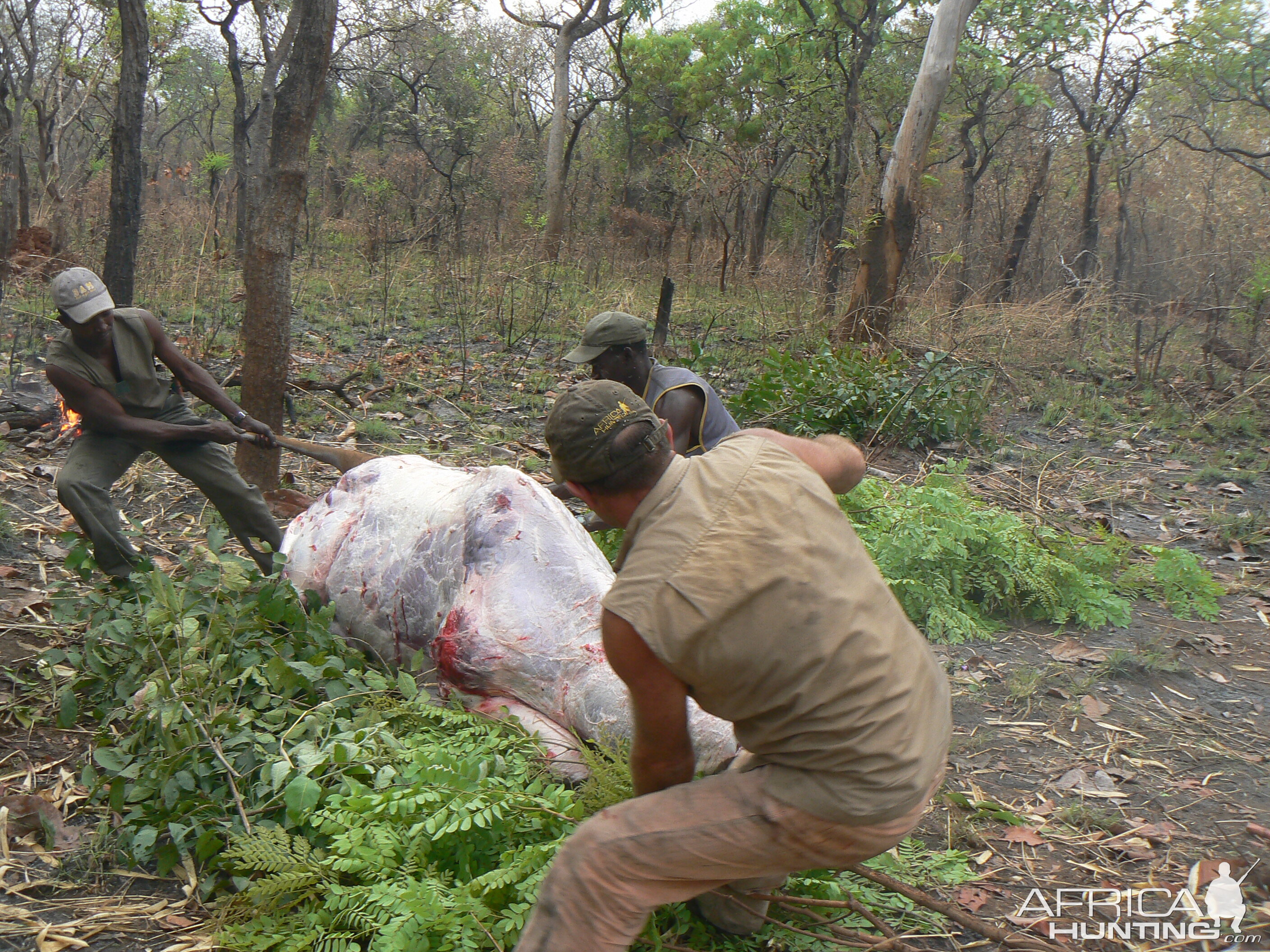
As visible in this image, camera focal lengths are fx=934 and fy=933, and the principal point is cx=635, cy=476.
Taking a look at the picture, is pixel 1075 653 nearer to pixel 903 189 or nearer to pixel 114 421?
pixel 114 421

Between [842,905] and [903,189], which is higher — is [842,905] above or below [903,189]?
below

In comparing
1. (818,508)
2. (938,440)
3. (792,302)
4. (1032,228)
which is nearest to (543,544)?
(818,508)

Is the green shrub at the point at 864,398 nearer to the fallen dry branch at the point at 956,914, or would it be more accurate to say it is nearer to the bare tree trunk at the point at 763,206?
the fallen dry branch at the point at 956,914

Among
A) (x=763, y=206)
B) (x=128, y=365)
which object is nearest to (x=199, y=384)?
(x=128, y=365)

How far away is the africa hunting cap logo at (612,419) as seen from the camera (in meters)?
1.78

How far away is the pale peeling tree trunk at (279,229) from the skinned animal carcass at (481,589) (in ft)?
4.89

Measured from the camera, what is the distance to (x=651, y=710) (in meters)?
1.78

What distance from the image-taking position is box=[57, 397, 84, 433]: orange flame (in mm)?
4189

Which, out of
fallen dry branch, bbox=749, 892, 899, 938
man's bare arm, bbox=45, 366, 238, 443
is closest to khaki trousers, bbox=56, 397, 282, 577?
man's bare arm, bbox=45, 366, 238, 443

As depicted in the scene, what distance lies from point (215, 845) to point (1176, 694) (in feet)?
11.5

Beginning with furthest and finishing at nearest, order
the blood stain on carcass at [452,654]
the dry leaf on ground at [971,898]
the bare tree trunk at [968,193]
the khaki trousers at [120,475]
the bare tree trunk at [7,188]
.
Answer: the bare tree trunk at [968,193]
the bare tree trunk at [7,188]
the khaki trousers at [120,475]
the blood stain on carcass at [452,654]
the dry leaf on ground at [971,898]

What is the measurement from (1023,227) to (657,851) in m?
13.8

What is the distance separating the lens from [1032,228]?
57.7ft

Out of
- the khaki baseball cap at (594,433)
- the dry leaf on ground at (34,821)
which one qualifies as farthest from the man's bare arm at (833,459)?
the dry leaf on ground at (34,821)
